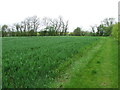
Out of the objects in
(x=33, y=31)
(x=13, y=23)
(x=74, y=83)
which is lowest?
(x=74, y=83)

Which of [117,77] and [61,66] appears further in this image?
[61,66]

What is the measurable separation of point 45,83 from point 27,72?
1.03 metres

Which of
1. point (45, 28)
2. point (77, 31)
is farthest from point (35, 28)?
point (77, 31)

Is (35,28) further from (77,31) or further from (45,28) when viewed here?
(77,31)

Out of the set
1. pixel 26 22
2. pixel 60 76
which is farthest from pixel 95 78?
pixel 26 22

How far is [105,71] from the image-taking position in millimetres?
6445

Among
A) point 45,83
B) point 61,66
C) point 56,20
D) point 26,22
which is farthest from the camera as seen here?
point 56,20

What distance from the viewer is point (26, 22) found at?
65.2 meters

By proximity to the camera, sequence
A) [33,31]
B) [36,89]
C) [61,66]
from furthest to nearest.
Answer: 1. [33,31]
2. [61,66]
3. [36,89]

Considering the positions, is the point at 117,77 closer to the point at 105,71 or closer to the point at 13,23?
the point at 105,71

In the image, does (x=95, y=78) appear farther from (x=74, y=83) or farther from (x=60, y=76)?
(x=60, y=76)

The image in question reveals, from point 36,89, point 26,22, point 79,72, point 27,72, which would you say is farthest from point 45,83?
point 26,22

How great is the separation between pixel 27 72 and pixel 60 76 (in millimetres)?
1403

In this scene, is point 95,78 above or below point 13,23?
below
